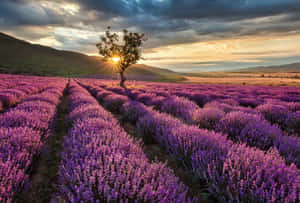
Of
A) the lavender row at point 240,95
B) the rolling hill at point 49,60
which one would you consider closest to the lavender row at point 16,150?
the lavender row at point 240,95

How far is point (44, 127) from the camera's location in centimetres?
339

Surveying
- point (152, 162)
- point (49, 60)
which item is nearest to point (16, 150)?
point (152, 162)

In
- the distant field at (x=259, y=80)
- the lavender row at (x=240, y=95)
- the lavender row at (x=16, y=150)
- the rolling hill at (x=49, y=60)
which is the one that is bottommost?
the lavender row at (x=16, y=150)

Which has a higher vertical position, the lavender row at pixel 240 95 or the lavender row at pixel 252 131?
the lavender row at pixel 240 95

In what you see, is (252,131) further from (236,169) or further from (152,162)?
(152,162)

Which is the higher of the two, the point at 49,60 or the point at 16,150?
the point at 49,60

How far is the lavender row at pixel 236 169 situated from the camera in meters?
1.46

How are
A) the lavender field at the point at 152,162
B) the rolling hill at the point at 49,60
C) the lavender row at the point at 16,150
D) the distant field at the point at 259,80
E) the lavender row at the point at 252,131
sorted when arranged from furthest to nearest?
the rolling hill at the point at 49,60, the distant field at the point at 259,80, the lavender row at the point at 252,131, the lavender row at the point at 16,150, the lavender field at the point at 152,162

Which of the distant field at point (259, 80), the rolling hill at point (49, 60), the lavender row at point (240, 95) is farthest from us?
the rolling hill at point (49, 60)

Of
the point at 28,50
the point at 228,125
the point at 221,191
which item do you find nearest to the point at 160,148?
the point at 228,125

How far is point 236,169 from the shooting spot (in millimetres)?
1722

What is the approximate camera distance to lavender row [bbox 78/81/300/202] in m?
1.46

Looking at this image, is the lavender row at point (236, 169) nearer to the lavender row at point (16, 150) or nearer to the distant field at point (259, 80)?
the lavender row at point (16, 150)

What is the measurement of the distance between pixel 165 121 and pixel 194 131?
1014mm
